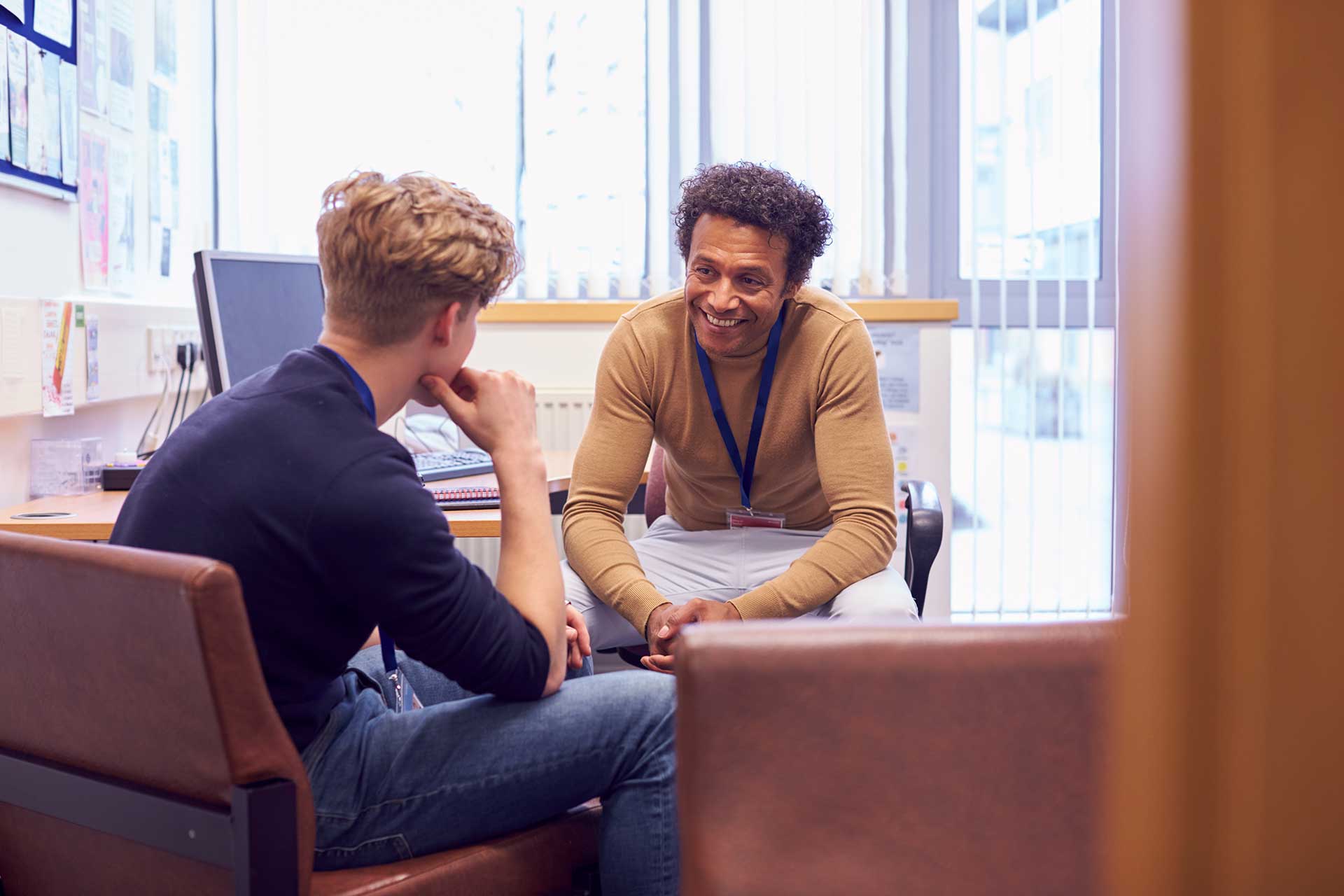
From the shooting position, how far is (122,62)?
2.57m

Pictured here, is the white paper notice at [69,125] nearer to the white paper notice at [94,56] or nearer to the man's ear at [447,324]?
the white paper notice at [94,56]

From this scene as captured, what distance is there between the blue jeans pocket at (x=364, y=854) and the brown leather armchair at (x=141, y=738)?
1.1 inches

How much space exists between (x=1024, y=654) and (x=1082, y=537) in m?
2.84

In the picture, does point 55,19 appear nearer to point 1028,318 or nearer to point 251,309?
point 251,309

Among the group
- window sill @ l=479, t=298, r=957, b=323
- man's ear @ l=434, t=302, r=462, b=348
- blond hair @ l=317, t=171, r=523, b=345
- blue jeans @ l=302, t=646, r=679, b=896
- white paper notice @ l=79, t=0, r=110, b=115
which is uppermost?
white paper notice @ l=79, t=0, r=110, b=115

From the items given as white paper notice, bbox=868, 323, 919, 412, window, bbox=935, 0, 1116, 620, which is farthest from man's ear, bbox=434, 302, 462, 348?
window, bbox=935, 0, 1116, 620

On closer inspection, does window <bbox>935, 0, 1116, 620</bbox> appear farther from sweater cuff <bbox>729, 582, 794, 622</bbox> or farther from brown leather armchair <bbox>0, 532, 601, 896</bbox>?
brown leather armchair <bbox>0, 532, 601, 896</bbox>

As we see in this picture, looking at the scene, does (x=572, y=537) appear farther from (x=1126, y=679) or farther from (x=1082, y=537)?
(x=1082, y=537)

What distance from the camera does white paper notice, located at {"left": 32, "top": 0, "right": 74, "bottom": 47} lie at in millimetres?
2133

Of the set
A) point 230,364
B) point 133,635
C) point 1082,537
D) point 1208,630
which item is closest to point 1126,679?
point 1208,630

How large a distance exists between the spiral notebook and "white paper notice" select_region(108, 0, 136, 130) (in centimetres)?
129

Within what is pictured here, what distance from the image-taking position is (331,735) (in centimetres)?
115

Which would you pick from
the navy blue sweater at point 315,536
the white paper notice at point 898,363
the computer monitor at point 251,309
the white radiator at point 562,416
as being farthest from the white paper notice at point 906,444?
the navy blue sweater at point 315,536

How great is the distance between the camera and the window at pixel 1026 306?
128 inches
